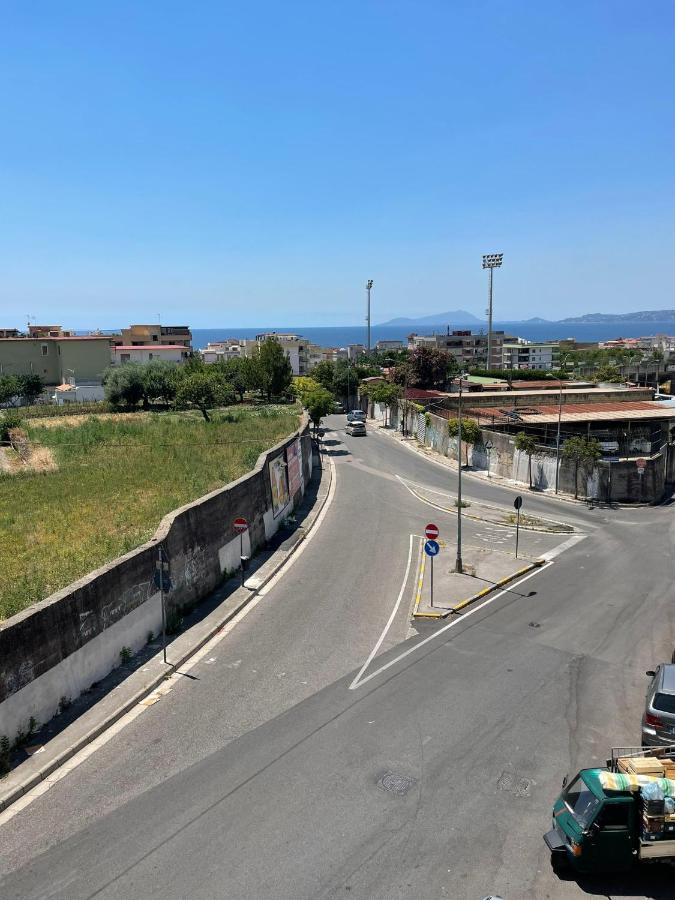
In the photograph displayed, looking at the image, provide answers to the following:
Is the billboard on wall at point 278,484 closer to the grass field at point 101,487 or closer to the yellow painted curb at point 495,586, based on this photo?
the grass field at point 101,487

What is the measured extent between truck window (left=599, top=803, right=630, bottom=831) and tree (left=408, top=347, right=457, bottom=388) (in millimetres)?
71679

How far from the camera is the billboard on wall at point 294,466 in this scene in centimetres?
3175

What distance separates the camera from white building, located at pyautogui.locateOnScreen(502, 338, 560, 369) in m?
158

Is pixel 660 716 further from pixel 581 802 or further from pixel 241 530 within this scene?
pixel 241 530

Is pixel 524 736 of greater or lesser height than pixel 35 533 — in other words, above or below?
below

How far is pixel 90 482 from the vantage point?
27156 millimetres

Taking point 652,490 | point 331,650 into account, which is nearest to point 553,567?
point 331,650

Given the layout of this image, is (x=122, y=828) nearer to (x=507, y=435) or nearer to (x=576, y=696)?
(x=576, y=696)

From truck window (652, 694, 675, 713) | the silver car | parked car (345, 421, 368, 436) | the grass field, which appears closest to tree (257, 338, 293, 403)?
parked car (345, 421, 368, 436)

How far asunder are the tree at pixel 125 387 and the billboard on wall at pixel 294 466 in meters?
35.0

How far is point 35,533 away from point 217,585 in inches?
226

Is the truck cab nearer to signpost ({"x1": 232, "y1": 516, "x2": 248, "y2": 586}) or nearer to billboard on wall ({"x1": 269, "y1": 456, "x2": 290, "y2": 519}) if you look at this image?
signpost ({"x1": 232, "y1": 516, "x2": 248, "y2": 586})

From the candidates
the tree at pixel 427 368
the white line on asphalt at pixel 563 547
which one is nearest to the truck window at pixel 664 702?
the white line on asphalt at pixel 563 547

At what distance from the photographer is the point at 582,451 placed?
3509cm
